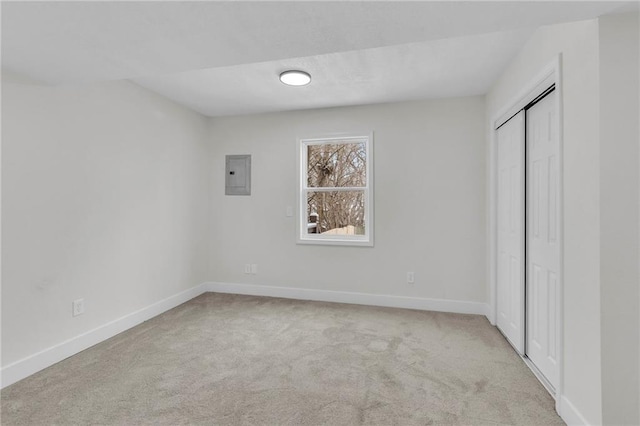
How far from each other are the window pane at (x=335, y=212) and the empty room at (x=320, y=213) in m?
0.03

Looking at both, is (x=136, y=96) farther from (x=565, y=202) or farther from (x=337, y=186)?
(x=565, y=202)

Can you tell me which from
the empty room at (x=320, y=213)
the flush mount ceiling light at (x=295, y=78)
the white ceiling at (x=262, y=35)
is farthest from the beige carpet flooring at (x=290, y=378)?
the flush mount ceiling light at (x=295, y=78)

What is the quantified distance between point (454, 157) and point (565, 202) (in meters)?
1.91

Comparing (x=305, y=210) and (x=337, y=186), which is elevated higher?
(x=337, y=186)

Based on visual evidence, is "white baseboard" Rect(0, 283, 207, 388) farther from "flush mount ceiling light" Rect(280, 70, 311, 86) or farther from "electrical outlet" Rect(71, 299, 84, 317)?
"flush mount ceiling light" Rect(280, 70, 311, 86)

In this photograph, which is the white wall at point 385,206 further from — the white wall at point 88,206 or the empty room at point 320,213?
the white wall at point 88,206

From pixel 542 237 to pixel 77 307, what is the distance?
3.71m

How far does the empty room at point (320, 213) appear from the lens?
149 cm

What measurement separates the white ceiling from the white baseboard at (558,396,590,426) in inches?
78.0

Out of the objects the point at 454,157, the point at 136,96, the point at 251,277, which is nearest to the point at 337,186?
the point at 454,157

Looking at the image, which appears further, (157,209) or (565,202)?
(157,209)

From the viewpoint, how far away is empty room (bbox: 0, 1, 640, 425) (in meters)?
1.49

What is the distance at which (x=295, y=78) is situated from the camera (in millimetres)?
2957

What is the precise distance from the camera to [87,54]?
6.16 ft
